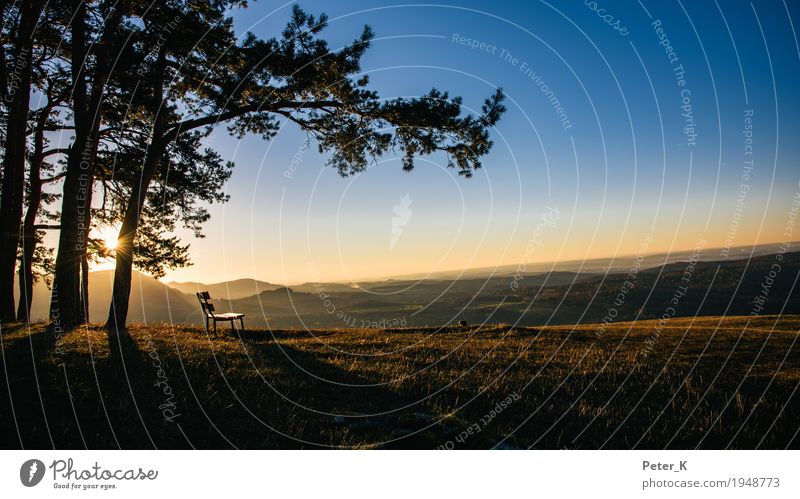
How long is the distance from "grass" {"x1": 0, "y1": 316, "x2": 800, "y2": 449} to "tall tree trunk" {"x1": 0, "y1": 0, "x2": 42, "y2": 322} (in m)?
6.23

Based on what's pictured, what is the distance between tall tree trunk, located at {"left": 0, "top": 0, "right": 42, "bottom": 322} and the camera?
1434 centimetres

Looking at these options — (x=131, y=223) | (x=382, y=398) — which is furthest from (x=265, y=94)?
(x=382, y=398)

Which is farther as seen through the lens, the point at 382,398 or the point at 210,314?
the point at 210,314

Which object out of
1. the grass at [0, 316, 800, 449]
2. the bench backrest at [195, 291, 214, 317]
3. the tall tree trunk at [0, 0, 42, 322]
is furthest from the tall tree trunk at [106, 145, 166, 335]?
the tall tree trunk at [0, 0, 42, 322]

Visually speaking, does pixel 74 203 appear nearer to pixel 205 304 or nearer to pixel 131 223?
pixel 131 223

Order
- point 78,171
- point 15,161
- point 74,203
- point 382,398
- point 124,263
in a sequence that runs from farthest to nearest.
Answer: point 15,161
point 124,263
point 78,171
point 74,203
point 382,398

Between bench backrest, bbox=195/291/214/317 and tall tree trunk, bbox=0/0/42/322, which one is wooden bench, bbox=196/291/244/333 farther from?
tall tree trunk, bbox=0/0/42/322

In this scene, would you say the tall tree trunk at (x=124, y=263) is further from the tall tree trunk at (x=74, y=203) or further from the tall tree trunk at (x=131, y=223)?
the tall tree trunk at (x=74, y=203)

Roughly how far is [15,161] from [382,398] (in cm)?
1628

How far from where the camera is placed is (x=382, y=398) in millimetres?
6480

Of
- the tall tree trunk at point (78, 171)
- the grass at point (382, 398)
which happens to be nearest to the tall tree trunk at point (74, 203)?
the tall tree trunk at point (78, 171)

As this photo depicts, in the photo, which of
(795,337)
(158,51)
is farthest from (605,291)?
(158,51)
